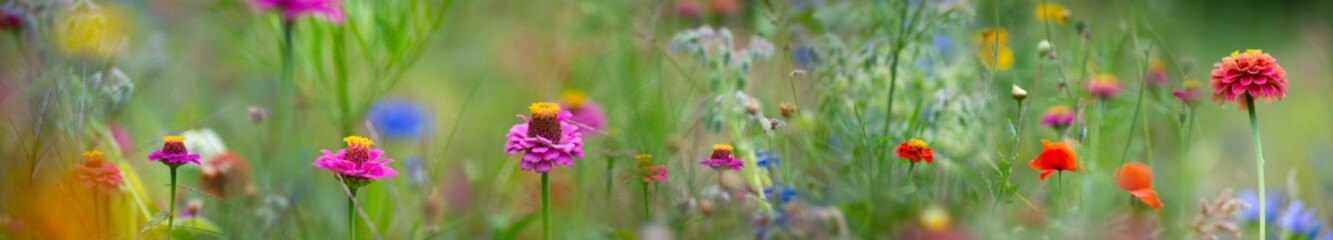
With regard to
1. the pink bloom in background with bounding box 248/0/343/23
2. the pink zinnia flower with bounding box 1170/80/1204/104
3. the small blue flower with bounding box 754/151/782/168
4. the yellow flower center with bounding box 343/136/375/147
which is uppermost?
the pink bloom in background with bounding box 248/0/343/23

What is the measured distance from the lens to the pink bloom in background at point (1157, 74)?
7.23 ft

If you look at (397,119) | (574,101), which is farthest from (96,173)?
(397,119)

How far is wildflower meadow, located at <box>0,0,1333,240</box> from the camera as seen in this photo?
4.59 ft

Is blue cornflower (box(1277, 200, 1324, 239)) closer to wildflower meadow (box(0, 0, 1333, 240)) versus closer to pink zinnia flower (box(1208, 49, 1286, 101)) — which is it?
wildflower meadow (box(0, 0, 1333, 240))

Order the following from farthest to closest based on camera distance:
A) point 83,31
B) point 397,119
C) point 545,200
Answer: point 397,119
point 83,31
point 545,200

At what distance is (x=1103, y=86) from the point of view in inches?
77.3

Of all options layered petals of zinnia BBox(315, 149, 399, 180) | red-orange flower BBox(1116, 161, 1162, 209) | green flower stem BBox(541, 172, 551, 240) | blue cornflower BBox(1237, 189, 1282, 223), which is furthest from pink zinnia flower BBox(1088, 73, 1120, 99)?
layered petals of zinnia BBox(315, 149, 399, 180)

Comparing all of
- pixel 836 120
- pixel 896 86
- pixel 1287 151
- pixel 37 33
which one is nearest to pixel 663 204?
pixel 836 120

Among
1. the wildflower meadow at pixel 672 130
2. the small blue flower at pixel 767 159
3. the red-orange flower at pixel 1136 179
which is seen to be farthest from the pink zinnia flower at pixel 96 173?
the red-orange flower at pixel 1136 179

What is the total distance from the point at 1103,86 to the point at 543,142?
1.03 m

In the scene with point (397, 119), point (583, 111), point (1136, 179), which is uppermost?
point (397, 119)

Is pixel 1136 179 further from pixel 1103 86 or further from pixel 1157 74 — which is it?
pixel 1157 74

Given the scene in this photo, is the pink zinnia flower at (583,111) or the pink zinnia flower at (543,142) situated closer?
the pink zinnia flower at (543,142)

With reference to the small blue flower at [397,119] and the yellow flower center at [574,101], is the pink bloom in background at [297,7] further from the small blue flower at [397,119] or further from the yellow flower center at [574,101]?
the small blue flower at [397,119]
